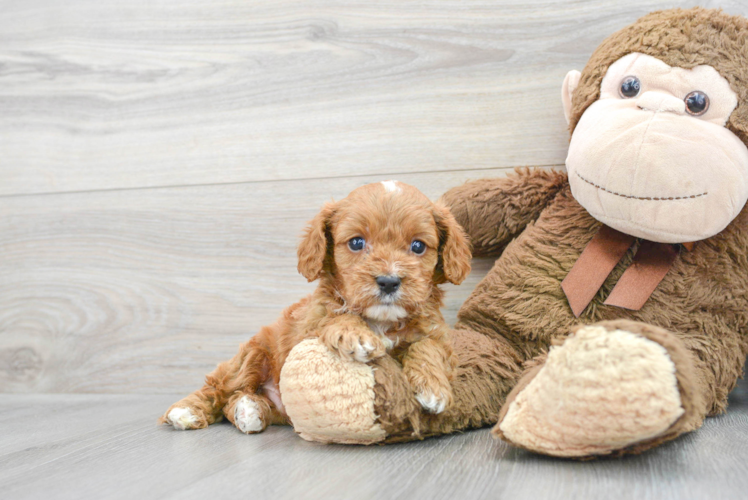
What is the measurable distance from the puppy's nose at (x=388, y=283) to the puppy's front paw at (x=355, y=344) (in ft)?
0.33

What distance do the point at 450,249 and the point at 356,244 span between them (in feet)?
0.76

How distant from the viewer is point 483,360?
141 centimetres

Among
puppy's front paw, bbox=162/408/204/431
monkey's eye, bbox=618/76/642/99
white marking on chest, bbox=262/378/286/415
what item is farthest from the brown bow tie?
puppy's front paw, bbox=162/408/204/431

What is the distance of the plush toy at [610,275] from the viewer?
3.50 feet

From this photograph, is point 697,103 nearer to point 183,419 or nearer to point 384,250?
point 384,250

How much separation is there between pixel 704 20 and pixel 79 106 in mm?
1990

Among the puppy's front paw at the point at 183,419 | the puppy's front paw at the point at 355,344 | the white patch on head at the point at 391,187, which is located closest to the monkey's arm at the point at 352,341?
the puppy's front paw at the point at 355,344

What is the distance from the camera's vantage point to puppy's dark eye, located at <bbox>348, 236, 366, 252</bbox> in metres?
1.30

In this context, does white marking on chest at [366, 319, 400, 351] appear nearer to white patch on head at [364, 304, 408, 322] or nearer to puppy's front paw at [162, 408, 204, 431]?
white patch on head at [364, 304, 408, 322]

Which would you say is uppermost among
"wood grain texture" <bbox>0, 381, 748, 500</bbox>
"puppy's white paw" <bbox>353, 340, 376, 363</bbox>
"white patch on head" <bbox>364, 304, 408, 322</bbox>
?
"white patch on head" <bbox>364, 304, 408, 322</bbox>

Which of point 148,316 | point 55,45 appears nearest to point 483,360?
point 148,316

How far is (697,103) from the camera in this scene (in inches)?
51.7

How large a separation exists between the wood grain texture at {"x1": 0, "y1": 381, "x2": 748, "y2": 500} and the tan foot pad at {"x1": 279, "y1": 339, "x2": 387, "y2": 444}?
4 centimetres

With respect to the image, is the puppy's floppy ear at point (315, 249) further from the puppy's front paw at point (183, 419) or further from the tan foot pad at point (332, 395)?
the puppy's front paw at point (183, 419)
